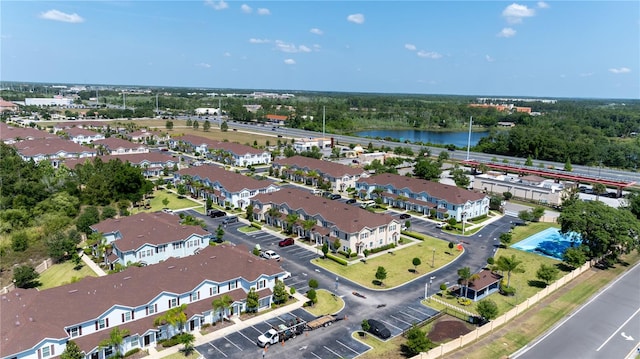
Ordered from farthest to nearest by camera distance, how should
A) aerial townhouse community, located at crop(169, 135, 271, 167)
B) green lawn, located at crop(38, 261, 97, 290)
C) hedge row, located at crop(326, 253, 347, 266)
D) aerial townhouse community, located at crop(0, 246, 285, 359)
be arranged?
aerial townhouse community, located at crop(169, 135, 271, 167), hedge row, located at crop(326, 253, 347, 266), green lawn, located at crop(38, 261, 97, 290), aerial townhouse community, located at crop(0, 246, 285, 359)

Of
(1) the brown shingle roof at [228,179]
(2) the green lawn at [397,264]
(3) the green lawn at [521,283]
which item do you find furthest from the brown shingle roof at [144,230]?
(3) the green lawn at [521,283]

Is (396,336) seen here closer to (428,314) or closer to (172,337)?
(428,314)

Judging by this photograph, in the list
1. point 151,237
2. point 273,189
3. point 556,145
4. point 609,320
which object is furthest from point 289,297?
point 556,145

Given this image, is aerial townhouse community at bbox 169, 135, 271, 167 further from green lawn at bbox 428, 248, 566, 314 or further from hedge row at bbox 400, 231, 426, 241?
green lawn at bbox 428, 248, 566, 314

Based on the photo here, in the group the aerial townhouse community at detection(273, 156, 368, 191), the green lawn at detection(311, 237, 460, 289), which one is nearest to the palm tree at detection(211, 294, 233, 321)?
the green lawn at detection(311, 237, 460, 289)

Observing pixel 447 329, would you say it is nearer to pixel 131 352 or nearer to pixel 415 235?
pixel 415 235

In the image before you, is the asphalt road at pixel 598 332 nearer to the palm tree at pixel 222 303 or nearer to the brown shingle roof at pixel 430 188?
the palm tree at pixel 222 303

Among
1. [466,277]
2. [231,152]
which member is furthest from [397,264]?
[231,152]

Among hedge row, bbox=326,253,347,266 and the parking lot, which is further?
hedge row, bbox=326,253,347,266
